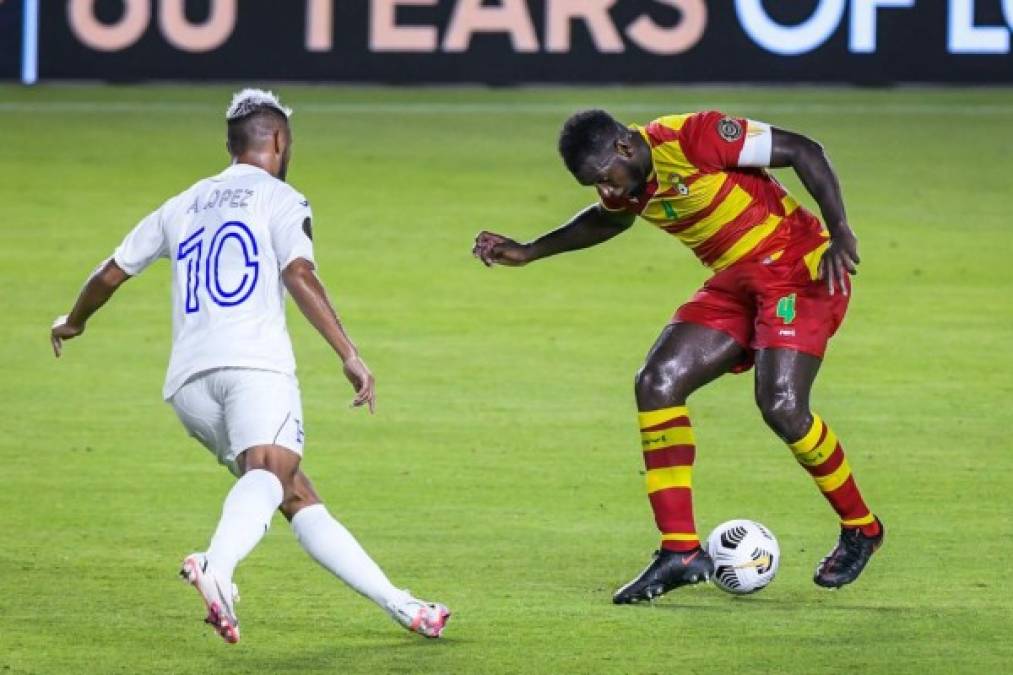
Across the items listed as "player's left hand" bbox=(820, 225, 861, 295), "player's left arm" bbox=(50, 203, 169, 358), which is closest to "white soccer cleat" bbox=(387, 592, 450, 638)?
"player's left arm" bbox=(50, 203, 169, 358)

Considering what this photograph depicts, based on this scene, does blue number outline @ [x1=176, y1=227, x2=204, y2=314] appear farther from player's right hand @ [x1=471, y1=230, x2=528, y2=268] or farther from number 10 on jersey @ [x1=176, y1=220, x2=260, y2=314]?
player's right hand @ [x1=471, y1=230, x2=528, y2=268]

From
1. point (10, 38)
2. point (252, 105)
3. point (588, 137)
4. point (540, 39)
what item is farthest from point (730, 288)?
point (10, 38)

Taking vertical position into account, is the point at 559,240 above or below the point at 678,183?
below

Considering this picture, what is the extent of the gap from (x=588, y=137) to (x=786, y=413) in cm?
125

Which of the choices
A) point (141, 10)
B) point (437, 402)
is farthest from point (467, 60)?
point (437, 402)

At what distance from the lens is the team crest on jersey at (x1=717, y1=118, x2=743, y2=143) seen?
834 cm

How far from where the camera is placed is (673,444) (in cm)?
832

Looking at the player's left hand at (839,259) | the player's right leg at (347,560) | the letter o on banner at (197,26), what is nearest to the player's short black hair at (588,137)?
the player's left hand at (839,259)

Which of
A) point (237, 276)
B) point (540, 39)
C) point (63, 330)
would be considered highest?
point (237, 276)

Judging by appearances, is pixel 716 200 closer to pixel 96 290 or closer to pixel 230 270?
pixel 230 270

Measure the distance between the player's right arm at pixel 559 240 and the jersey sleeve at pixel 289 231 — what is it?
1539 millimetres

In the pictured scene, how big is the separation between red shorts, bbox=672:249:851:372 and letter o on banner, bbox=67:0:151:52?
1585cm

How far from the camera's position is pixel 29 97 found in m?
23.5

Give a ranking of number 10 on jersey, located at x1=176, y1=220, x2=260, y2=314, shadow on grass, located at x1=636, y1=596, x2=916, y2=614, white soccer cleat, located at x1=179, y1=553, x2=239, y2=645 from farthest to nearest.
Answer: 1. shadow on grass, located at x1=636, y1=596, x2=916, y2=614
2. number 10 on jersey, located at x1=176, y1=220, x2=260, y2=314
3. white soccer cleat, located at x1=179, y1=553, x2=239, y2=645
